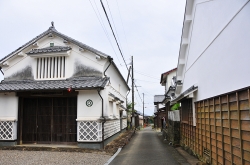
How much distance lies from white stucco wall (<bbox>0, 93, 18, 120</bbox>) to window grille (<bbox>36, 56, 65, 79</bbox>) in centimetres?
211

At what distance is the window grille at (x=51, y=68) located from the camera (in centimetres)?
1620

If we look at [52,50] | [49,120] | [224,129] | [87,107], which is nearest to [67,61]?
[52,50]

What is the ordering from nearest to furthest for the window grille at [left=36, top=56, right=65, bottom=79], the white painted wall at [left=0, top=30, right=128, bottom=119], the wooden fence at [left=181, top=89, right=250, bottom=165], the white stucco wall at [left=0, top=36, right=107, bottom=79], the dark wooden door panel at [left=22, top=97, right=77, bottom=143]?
the wooden fence at [left=181, top=89, right=250, bottom=165] < the white painted wall at [left=0, top=30, right=128, bottom=119] < the dark wooden door panel at [left=22, top=97, right=77, bottom=143] < the white stucco wall at [left=0, top=36, right=107, bottom=79] < the window grille at [left=36, top=56, right=65, bottom=79]

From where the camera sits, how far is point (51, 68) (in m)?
16.3

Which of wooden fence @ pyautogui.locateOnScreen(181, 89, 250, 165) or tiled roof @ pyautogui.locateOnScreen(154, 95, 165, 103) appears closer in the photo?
wooden fence @ pyautogui.locateOnScreen(181, 89, 250, 165)

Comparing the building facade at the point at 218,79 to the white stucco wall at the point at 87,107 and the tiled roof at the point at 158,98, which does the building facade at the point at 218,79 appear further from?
the tiled roof at the point at 158,98

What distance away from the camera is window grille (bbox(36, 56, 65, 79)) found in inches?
638

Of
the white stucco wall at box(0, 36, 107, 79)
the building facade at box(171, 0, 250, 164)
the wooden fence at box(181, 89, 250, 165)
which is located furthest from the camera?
the white stucco wall at box(0, 36, 107, 79)

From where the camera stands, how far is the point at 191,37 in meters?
12.2

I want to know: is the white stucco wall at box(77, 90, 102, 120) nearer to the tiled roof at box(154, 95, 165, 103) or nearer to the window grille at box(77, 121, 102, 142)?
the window grille at box(77, 121, 102, 142)

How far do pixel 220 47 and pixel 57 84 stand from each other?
10.7 meters

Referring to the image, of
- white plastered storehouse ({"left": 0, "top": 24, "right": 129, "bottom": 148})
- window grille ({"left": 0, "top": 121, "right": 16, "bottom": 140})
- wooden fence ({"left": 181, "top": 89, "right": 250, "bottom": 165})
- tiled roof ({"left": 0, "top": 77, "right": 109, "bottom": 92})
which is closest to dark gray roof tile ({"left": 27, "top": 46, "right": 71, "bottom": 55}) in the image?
white plastered storehouse ({"left": 0, "top": 24, "right": 129, "bottom": 148})

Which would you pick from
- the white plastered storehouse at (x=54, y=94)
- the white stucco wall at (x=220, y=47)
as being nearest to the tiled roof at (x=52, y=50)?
the white plastered storehouse at (x=54, y=94)

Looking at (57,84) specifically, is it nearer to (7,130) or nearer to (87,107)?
(87,107)
